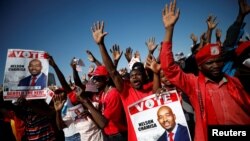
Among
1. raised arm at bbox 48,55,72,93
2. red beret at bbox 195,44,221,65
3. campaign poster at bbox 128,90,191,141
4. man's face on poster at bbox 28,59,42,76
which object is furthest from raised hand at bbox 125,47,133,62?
red beret at bbox 195,44,221,65

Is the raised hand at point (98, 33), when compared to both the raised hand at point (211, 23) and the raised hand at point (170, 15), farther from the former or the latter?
the raised hand at point (211, 23)

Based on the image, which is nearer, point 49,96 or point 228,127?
point 228,127

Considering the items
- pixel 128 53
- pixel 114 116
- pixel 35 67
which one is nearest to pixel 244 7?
pixel 114 116

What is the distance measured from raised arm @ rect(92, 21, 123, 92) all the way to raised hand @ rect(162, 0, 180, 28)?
99 centimetres

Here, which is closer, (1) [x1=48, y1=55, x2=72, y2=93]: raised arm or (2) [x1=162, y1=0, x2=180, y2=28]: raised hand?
(2) [x1=162, y1=0, x2=180, y2=28]: raised hand

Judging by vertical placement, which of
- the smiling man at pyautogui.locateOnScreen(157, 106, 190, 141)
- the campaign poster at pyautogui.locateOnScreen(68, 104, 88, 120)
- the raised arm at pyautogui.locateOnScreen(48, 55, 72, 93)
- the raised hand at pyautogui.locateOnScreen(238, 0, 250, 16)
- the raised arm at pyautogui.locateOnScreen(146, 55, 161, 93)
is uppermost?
the raised hand at pyautogui.locateOnScreen(238, 0, 250, 16)

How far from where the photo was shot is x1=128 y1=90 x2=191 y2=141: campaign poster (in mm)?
3445

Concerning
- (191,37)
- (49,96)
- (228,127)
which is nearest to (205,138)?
(228,127)

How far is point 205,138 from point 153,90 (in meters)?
1.12

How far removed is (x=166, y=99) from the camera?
351cm

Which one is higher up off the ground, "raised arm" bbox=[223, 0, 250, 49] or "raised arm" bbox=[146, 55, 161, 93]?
"raised arm" bbox=[223, 0, 250, 49]

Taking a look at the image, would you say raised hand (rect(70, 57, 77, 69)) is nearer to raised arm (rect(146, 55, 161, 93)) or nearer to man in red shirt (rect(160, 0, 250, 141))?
raised arm (rect(146, 55, 161, 93))

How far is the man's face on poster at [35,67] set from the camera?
5.25m

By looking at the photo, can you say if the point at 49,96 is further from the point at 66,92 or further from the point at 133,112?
the point at 133,112
